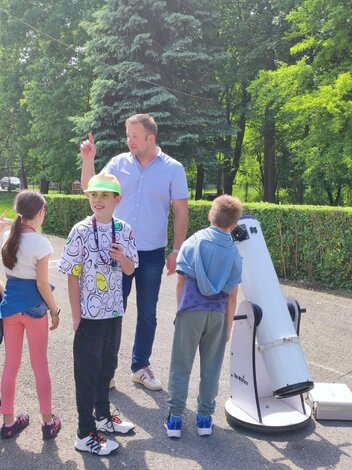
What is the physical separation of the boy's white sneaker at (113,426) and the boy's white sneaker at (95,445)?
0.60 feet

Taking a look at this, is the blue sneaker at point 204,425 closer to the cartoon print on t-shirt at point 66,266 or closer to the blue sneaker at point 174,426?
the blue sneaker at point 174,426

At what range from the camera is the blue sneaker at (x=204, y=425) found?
123 inches

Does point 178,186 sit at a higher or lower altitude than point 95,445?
higher

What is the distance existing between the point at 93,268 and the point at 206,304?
2.34 feet

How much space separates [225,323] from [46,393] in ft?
3.91

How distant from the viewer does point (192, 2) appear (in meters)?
17.8

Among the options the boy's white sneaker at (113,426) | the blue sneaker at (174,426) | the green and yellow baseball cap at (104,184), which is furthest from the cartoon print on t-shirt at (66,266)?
the blue sneaker at (174,426)

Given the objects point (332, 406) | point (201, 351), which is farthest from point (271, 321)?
point (332, 406)

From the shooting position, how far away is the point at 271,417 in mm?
3264

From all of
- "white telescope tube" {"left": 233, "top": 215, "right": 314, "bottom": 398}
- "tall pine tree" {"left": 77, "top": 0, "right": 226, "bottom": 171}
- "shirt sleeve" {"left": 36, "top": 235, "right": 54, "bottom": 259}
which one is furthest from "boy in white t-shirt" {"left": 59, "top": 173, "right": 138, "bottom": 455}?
"tall pine tree" {"left": 77, "top": 0, "right": 226, "bottom": 171}

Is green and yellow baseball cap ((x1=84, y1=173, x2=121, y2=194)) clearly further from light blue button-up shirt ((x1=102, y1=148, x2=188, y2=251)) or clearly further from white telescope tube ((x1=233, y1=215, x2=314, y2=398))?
white telescope tube ((x1=233, y1=215, x2=314, y2=398))

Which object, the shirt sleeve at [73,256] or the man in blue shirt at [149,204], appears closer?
the shirt sleeve at [73,256]

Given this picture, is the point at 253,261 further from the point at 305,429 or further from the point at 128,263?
the point at 305,429

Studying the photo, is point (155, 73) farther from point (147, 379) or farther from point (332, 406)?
point (332, 406)
